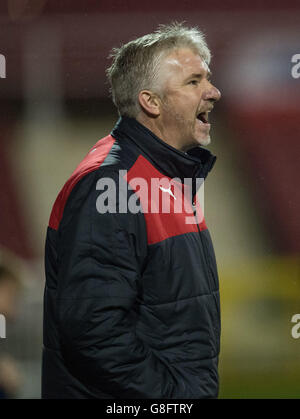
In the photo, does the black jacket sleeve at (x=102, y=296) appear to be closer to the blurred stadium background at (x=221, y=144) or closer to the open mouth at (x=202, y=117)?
the open mouth at (x=202, y=117)

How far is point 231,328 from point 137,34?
1.26 meters

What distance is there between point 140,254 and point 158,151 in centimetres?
28

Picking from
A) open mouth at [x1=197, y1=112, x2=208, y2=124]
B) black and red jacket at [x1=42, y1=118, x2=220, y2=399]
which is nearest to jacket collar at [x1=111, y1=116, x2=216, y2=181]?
black and red jacket at [x1=42, y1=118, x2=220, y2=399]

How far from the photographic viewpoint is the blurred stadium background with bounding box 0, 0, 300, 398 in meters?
2.29

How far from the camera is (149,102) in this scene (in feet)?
4.80

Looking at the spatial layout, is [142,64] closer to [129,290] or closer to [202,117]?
[202,117]

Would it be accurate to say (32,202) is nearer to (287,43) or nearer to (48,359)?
(48,359)

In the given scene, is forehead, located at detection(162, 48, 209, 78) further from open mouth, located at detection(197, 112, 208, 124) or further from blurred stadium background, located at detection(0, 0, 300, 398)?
A: blurred stadium background, located at detection(0, 0, 300, 398)

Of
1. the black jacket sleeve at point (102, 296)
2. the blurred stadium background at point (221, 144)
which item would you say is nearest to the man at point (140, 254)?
the black jacket sleeve at point (102, 296)

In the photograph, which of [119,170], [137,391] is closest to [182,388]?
[137,391]

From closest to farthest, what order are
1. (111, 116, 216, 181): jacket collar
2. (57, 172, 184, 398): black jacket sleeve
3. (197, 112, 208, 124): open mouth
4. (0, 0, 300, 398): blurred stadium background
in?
(57, 172, 184, 398): black jacket sleeve < (111, 116, 216, 181): jacket collar < (197, 112, 208, 124): open mouth < (0, 0, 300, 398): blurred stadium background

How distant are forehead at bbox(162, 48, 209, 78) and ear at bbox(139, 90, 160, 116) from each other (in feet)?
0.24

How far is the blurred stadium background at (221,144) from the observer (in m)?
2.29

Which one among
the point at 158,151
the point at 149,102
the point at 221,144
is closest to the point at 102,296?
the point at 158,151
